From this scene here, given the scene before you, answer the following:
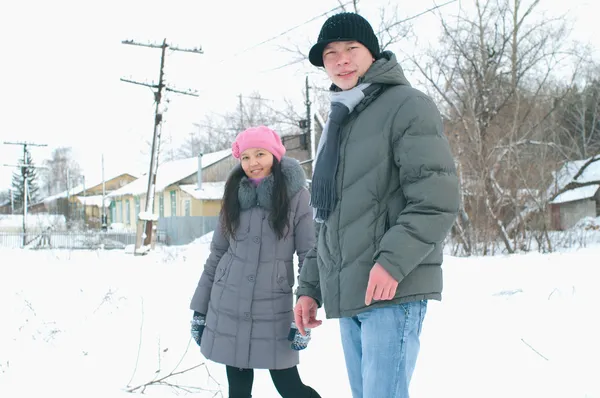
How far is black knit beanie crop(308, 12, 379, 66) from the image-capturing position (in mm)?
1861

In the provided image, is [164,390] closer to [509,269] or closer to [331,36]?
[331,36]

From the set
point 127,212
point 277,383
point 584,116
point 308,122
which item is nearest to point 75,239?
point 127,212

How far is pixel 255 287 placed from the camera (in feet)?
9.25

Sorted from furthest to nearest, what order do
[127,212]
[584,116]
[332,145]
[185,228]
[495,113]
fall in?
1. [127,212]
2. [185,228]
3. [584,116]
4. [495,113]
5. [332,145]

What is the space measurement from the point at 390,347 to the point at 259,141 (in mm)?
1690

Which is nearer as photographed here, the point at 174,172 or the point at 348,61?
the point at 348,61

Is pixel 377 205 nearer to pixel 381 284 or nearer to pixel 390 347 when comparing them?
pixel 381 284

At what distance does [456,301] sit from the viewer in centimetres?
492

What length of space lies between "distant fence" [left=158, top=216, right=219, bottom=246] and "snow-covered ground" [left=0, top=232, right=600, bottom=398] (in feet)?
88.3

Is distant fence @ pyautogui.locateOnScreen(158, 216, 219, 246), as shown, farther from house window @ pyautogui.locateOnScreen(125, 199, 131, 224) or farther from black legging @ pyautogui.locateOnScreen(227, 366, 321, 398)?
black legging @ pyautogui.locateOnScreen(227, 366, 321, 398)

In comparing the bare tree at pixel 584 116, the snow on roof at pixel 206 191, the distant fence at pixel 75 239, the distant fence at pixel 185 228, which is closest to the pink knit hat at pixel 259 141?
the bare tree at pixel 584 116

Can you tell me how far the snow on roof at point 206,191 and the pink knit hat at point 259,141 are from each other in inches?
1177

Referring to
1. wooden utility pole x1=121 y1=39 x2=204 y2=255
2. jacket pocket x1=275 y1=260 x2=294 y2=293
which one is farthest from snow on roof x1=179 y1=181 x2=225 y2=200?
jacket pocket x1=275 y1=260 x2=294 y2=293

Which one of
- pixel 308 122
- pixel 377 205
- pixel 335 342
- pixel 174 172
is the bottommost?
pixel 335 342
